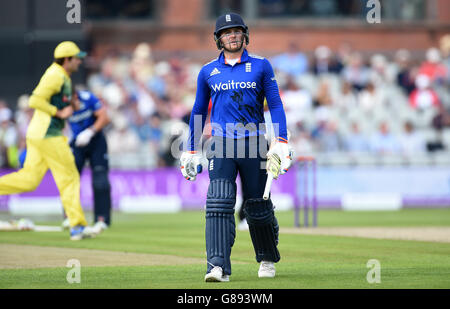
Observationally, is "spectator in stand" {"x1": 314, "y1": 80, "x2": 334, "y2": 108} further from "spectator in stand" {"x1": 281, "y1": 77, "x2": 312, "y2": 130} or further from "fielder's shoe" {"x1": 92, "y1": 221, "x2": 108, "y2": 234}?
"fielder's shoe" {"x1": 92, "y1": 221, "x2": 108, "y2": 234}

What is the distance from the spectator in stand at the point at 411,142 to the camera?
24.5 m

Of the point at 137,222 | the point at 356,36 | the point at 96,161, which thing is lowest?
the point at 137,222

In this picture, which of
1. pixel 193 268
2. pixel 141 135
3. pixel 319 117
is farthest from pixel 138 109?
pixel 193 268

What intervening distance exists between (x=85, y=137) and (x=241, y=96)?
6812 mm

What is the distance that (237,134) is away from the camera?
30.6 feet

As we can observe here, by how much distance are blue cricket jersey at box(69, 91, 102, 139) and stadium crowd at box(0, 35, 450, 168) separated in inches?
275

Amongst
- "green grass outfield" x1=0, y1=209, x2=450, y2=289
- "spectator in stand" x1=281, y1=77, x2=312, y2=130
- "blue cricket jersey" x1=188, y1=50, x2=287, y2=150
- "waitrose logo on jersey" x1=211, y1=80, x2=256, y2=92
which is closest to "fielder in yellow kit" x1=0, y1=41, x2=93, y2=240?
"green grass outfield" x1=0, y1=209, x2=450, y2=289

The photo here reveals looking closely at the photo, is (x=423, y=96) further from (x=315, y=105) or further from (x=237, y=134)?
(x=237, y=134)

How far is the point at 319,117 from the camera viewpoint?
25734 mm

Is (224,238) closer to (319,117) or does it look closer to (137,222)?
(137,222)

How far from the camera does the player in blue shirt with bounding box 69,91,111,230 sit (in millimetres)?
15836
